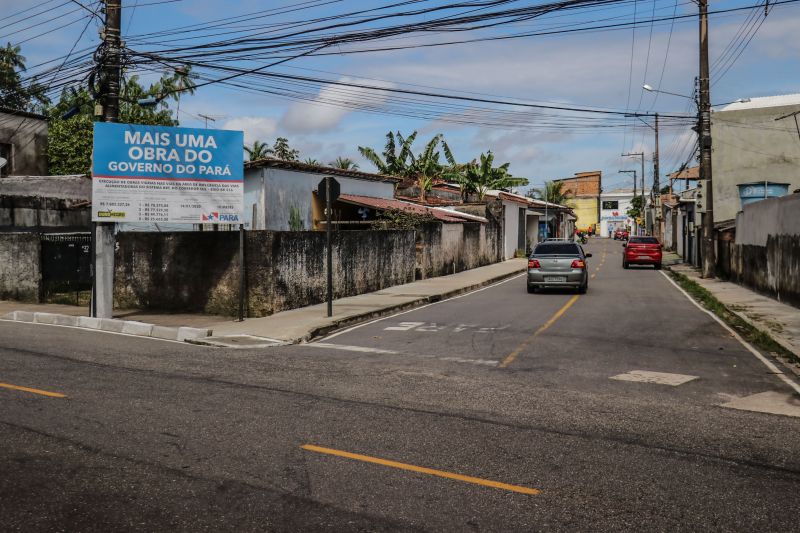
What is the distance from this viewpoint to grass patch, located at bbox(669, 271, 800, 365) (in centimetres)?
1197

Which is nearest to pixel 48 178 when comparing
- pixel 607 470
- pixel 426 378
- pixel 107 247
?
pixel 107 247

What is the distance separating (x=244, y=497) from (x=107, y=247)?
1214cm

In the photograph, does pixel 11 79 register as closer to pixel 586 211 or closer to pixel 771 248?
pixel 771 248

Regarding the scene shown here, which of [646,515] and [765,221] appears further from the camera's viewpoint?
[765,221]

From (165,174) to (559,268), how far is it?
12.4 m

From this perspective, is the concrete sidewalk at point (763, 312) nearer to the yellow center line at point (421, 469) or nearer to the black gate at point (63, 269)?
the yellow center line at point (421, 469)

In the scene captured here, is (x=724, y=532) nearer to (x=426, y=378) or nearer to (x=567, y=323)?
(x=426, y=378)

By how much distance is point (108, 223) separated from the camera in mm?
15656

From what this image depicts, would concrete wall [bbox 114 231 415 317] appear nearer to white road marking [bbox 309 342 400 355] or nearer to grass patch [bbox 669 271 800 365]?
white road marking [bbox 309 342 400 355]

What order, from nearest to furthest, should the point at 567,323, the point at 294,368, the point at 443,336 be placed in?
the point at 294,368 → the point at 443,336 → the point at 567,323

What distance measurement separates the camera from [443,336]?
44.8 ft

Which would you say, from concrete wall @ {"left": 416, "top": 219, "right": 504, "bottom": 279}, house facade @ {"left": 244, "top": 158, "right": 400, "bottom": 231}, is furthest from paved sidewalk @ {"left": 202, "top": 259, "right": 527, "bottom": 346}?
house facade @ {"left": 244, "top": 158, "right": 400, "bottom": 231}

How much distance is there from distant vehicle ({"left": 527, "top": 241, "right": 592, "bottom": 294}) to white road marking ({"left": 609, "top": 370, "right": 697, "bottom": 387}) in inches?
490

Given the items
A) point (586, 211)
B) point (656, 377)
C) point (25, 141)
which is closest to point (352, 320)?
point (656, 377)
